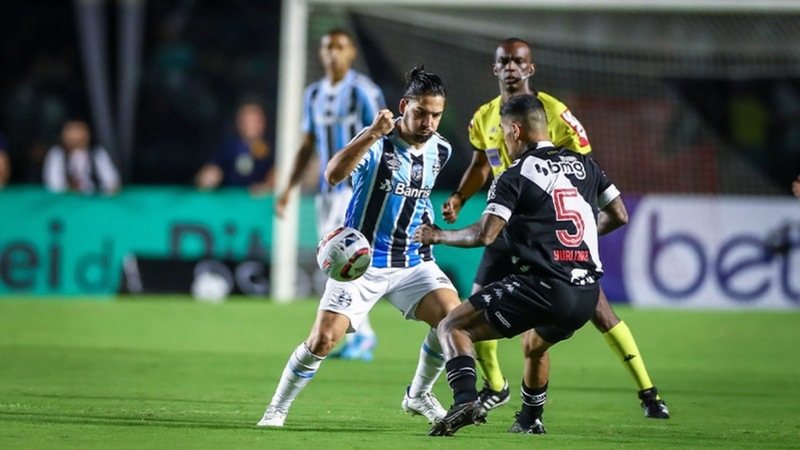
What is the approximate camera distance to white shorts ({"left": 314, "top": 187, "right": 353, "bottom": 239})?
12.2 meters

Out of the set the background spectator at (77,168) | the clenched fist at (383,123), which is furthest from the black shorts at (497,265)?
the background spectator at (77,168)

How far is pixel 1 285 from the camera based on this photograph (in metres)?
17.5

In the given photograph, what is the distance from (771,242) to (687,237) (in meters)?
A: 0.99

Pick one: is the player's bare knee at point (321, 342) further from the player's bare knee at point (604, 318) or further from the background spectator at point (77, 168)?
the background spectator at point (77, 168)

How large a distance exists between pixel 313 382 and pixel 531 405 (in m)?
2.79

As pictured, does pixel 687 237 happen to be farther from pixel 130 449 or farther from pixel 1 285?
pixel 130 449

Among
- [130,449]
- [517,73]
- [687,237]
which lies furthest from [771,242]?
[130,449]

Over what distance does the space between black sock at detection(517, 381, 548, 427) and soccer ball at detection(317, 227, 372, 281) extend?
3.82ft

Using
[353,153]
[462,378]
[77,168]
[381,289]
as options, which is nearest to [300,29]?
[77,168]

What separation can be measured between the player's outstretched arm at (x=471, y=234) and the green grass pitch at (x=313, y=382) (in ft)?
3.35

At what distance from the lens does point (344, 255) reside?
7.78 metres

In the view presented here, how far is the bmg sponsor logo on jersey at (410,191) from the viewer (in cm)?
819

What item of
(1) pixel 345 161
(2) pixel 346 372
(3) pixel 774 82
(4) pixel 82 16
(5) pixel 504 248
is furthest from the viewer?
(4) pixel 82 16

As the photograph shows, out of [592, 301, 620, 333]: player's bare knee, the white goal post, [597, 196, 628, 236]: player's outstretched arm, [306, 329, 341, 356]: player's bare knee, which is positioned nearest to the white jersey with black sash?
[597, 196, 628, 236]: player's outstretched arm
